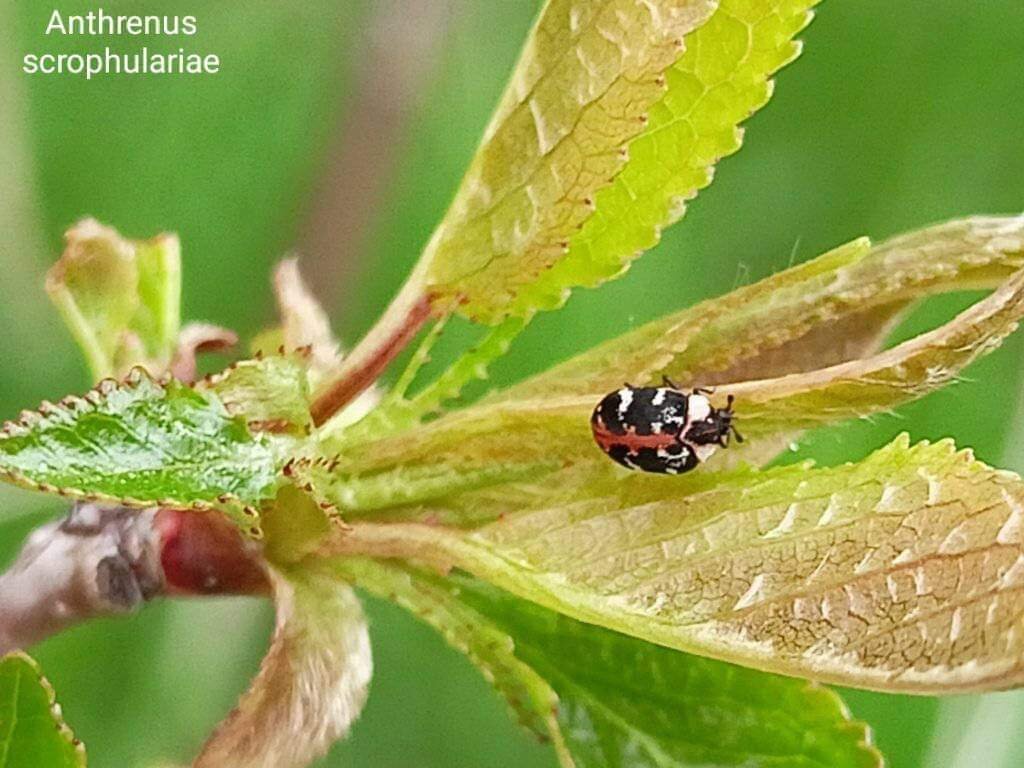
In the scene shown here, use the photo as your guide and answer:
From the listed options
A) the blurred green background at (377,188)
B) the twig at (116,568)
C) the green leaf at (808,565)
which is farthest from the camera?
A: the blurred green background at (377,188)

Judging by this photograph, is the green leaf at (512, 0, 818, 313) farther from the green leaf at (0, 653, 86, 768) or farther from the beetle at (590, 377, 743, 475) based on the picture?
the green leaf at (0, 653, 86, 768)

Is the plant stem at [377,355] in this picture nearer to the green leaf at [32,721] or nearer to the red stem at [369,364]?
the red stem at [369,364]

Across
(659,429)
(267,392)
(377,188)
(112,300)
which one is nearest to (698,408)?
(659,429)

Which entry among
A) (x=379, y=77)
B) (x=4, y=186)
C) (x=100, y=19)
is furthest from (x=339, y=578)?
(x=379, y=77)

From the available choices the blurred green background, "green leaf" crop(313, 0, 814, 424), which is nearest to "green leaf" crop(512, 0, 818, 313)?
"green leaf" crop(313, 0, 814, 424)

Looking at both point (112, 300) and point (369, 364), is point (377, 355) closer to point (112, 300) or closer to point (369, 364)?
point (369, 364)

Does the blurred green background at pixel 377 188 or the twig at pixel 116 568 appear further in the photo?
the blurred green background at pixel 377 188

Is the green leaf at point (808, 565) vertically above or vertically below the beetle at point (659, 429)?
below

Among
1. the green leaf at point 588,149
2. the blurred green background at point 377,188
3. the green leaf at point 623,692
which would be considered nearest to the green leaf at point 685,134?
the green leaf at point 588,149
